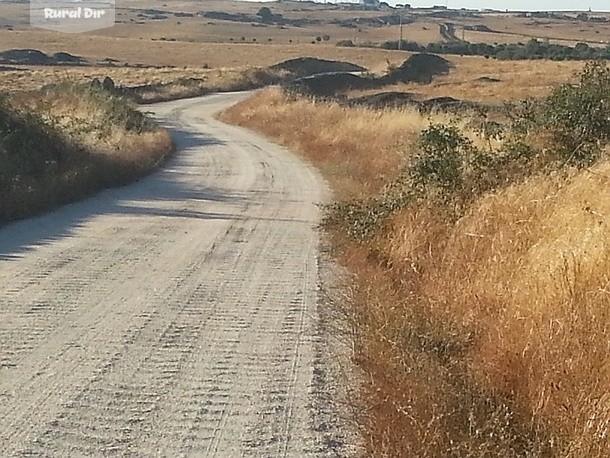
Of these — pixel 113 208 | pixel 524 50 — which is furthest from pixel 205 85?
pixel 113 208

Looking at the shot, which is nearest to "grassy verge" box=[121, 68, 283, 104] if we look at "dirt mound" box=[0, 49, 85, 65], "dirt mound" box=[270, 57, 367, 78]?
"dirt mound" box=[270, 57, 367, 78]

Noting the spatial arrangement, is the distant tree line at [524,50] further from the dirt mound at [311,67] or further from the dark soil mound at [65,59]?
the dark soil mound at [65,59]

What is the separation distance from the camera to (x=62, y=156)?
57.7 feet

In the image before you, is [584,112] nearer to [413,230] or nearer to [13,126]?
[413,230]

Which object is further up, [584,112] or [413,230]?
[584,112]

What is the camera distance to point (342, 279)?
9.78 metres

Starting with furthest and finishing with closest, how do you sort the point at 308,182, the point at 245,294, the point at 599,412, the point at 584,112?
the point at 308,182
the point at 584,112
the point at 245,294
the point at 599,412

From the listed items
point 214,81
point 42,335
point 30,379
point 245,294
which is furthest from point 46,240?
point 214,81

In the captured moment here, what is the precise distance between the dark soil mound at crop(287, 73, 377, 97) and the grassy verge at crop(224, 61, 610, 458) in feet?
123

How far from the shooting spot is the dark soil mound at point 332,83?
51.5 meters

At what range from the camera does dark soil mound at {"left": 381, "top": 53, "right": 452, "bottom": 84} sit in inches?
2522

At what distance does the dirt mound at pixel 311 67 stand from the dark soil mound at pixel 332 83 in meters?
9.56

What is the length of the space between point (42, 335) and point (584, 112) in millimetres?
7878

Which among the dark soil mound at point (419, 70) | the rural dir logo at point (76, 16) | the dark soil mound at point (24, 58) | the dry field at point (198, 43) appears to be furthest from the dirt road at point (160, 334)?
the rural dir logo at point (76, 16)
